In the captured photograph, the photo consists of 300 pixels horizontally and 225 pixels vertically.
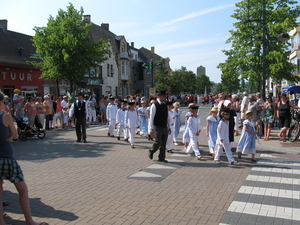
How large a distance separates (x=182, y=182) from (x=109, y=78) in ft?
135

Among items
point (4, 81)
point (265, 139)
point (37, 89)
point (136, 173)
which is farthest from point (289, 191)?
point (37, 89)

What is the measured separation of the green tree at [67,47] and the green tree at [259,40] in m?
11.1

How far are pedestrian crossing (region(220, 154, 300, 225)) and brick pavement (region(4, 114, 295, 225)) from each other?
0.18 m

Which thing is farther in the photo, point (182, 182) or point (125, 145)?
point (125, 145)

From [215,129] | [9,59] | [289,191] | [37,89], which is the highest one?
[9,59]

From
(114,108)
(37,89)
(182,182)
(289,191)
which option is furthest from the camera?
(37,89)

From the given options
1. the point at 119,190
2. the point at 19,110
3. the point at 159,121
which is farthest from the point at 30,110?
the point at 119,190

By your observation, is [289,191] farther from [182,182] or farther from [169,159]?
[169,159]

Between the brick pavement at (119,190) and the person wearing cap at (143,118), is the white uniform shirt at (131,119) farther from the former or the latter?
the person wearing cap at (143,118)

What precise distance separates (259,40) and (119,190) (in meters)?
19.1

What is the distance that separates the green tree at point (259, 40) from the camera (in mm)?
21734

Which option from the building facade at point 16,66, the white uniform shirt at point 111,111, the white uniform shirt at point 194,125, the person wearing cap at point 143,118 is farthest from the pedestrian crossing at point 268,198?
the building facade at point 16,66

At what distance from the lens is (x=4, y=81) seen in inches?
1085

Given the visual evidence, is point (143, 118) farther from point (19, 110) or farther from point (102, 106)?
point (102, 106)
